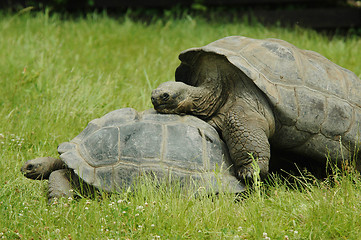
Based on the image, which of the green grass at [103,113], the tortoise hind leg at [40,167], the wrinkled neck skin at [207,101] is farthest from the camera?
the wrinkled neck skin at [207,101]

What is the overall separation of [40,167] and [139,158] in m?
0.86

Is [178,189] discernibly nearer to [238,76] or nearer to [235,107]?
[235,107]

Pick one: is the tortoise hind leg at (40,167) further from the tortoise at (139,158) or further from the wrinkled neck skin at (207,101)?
the wrinkled neck skin at (207,101)

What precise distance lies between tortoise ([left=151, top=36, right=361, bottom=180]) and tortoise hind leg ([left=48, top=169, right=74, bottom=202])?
95cm

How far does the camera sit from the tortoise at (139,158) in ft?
11.4

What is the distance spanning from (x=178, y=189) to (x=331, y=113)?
153 cm

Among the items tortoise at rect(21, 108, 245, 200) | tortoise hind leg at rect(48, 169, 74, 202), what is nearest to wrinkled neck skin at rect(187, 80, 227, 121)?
tortoise at rect(21, 108, 245, 200)

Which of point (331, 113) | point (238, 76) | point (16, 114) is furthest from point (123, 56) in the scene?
point (331, 113)

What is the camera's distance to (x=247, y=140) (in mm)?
3539

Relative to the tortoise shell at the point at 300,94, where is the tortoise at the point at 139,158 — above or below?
below

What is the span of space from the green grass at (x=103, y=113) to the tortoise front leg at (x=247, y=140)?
24 centimetres

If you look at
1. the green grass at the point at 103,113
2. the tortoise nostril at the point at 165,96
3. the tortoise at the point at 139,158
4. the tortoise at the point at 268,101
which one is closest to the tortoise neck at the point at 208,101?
the tortoise at the point at 268,101

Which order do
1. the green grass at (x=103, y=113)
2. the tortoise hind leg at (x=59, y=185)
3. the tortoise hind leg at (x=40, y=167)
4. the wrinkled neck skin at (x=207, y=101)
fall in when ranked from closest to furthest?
the green grass at (x=103, y=113), the tortoise hind leg at (x=59, y=185), the tortoise hind leg at (x=40, y=167), the wrinkled neck skin at (x=207, y=101)

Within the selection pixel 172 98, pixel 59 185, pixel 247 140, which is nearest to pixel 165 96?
pixel 172 98
